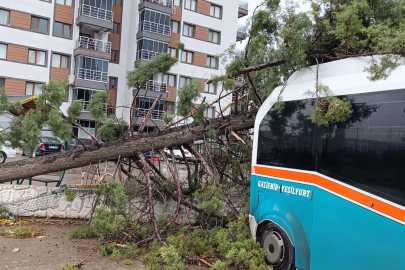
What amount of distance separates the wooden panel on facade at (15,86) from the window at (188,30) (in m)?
16.1

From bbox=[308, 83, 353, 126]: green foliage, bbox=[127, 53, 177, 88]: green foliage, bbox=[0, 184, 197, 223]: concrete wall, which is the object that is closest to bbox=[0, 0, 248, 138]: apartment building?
bbox=[0, 184, 197, 223]: concrete wall

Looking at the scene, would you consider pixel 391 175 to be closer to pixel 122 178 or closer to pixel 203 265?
pixel 203 265

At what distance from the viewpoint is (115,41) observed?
3859 cm

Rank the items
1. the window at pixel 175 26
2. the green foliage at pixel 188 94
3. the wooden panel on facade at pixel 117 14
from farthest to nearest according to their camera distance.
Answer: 1. the window at pixel 175 26
2. the wooden panel on facade at pixel 117 14
3. the green foliage at pixel 188 94

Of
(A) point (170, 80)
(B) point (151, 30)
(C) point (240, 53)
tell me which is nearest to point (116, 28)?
(B) point (151, 30)

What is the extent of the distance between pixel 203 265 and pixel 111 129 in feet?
Result: 12.5

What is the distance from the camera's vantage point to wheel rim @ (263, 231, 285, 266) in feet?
18.9

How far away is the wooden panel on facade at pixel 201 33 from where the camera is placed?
40.8 meters

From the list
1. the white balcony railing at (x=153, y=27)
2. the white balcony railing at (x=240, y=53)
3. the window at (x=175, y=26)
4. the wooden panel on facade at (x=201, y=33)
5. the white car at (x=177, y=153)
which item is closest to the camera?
the white balcony railing at (x=240, y=53)

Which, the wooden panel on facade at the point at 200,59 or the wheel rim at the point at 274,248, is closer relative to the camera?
the wheel rim at the point at 274,248

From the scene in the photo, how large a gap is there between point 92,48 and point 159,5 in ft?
25.7

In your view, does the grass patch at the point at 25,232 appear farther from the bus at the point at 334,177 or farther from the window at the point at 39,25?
the window at the point at 39,25

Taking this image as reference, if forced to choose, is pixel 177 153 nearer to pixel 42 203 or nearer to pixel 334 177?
pixel 42 203

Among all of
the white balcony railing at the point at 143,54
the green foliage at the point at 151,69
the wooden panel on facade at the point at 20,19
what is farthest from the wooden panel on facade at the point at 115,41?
the green foliage at the point at 151,69
